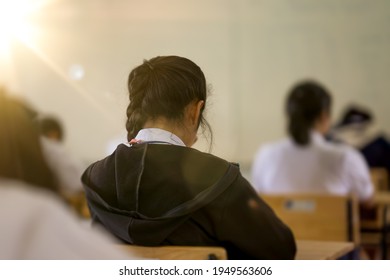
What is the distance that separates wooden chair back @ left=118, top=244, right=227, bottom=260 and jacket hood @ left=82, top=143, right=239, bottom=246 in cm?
5

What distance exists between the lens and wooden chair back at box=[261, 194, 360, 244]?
229cm

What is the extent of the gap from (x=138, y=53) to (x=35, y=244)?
95 centimetres

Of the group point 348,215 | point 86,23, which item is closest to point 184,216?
point 348,215

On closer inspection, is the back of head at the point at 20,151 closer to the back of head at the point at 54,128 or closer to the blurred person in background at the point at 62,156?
the blurred person in background at the point at 62,156

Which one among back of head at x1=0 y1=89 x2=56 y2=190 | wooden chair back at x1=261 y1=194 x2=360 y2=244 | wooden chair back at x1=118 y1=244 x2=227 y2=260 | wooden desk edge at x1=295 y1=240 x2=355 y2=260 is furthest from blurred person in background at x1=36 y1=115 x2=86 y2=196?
back of head at x1=0 y1=89 x2=56 y2=190

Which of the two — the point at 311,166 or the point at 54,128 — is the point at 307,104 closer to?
the point at 311,166

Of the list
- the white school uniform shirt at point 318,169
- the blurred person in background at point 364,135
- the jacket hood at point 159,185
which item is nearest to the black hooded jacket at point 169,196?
the jacket hood at point 159,185

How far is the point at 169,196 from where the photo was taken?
145 cm

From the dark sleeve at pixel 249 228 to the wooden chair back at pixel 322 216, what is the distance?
704 millimetres

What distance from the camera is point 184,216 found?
1465mm

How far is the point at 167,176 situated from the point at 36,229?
2.59 ft

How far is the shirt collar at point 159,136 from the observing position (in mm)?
1424

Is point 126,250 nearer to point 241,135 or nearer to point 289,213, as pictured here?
point 289,213

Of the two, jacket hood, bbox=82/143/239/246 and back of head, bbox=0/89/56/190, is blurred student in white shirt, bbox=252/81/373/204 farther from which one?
back of head, bbox=0/89/56/190
